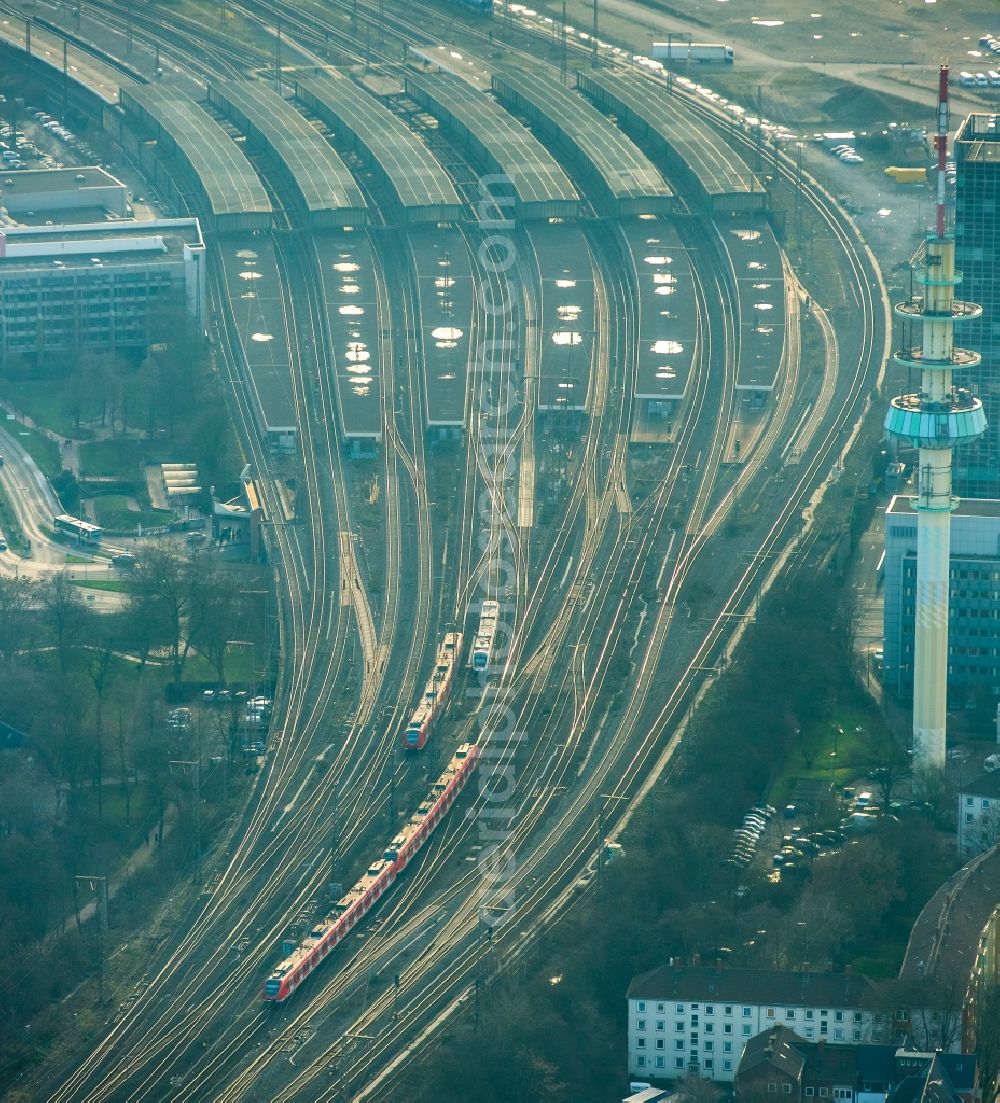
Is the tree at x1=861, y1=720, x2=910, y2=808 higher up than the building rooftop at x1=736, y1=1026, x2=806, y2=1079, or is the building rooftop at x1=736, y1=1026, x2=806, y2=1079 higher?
the tree at x1=861, y1=720, x2=910, y2=808

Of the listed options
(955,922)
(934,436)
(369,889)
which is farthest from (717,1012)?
(934,436)

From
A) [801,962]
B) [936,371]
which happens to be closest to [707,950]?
[801,962]

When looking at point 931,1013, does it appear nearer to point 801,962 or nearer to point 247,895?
point 801,962

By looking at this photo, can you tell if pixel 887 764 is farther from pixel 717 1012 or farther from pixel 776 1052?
pixel 776 1052

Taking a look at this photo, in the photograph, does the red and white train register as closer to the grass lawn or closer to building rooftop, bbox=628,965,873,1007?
the grass lawn

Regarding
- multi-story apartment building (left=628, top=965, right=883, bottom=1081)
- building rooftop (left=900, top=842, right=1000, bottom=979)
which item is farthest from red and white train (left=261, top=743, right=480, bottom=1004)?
building rooftop (left=900, top=842, right=1000, bottom=979)

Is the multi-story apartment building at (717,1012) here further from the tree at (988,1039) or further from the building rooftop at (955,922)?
the tree at (988,1039)

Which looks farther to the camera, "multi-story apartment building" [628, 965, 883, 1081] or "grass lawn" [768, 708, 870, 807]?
"grass lawn" [768, 708, 870, 807]
